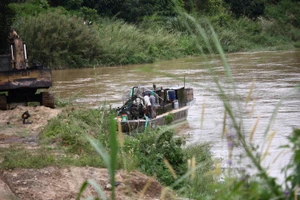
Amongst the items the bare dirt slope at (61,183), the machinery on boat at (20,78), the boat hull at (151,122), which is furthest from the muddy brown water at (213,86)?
the bare dirt slope at (61,183)

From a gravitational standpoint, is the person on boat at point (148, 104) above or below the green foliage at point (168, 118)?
above

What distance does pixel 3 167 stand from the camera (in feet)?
27.6

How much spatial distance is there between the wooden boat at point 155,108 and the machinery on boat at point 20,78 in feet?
6.14

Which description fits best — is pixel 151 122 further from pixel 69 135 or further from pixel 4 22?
pixel 4 22

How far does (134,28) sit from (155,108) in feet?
99.6

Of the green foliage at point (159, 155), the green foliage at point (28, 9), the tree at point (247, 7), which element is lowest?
the green foliage at point (159, 155)

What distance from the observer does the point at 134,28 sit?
156ft

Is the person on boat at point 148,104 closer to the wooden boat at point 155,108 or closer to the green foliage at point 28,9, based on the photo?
the wooden boat at point 155,108

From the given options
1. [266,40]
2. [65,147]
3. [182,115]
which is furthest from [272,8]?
[65,147]

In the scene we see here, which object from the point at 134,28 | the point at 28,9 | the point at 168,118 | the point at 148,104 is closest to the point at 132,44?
the point at 134,28

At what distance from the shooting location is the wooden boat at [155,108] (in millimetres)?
16125

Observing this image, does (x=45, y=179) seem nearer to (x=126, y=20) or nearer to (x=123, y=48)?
(x=123, y=48)

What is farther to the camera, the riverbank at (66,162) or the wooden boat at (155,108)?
the wooden boat at (155,108)

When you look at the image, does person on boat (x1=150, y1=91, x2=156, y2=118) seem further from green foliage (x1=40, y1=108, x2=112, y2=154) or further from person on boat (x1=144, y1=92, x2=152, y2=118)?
green foliage (x1=40, y1=108, x2=112, y2=154)
